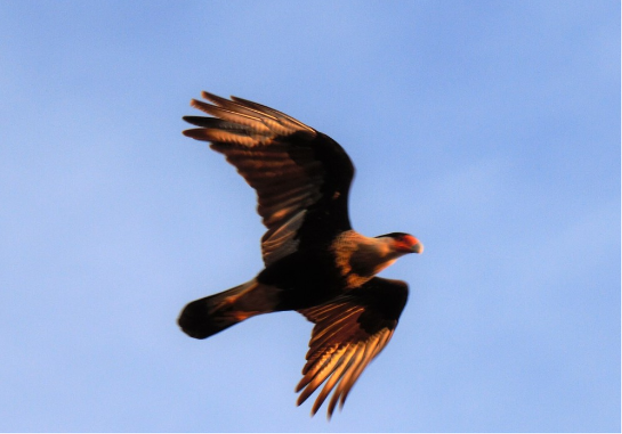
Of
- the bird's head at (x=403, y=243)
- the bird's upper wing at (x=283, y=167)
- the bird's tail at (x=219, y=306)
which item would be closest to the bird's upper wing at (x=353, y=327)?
the bird's head at (x=403, y=243)

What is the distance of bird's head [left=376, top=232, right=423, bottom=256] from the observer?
27.9 feet

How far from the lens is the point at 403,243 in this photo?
8.53 meters

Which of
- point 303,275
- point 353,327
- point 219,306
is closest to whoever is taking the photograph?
point 303,275

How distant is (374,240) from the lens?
850 centimetres

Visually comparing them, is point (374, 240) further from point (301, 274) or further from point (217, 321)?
point (217, 321)

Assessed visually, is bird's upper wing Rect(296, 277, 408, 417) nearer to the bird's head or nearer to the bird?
the bird

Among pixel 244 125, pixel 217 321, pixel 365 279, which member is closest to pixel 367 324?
pixel 365 279

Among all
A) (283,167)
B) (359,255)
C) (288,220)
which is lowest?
(359,255)

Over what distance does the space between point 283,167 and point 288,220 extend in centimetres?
49

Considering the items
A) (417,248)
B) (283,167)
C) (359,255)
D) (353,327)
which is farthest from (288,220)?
(353,327)

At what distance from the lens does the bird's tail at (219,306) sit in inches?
332

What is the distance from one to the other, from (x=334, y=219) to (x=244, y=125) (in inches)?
46.8

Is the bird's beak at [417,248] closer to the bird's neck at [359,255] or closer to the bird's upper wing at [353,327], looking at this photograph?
the bird's neck at [359,255]

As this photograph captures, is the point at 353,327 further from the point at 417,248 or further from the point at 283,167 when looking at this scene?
the point at 283,167
